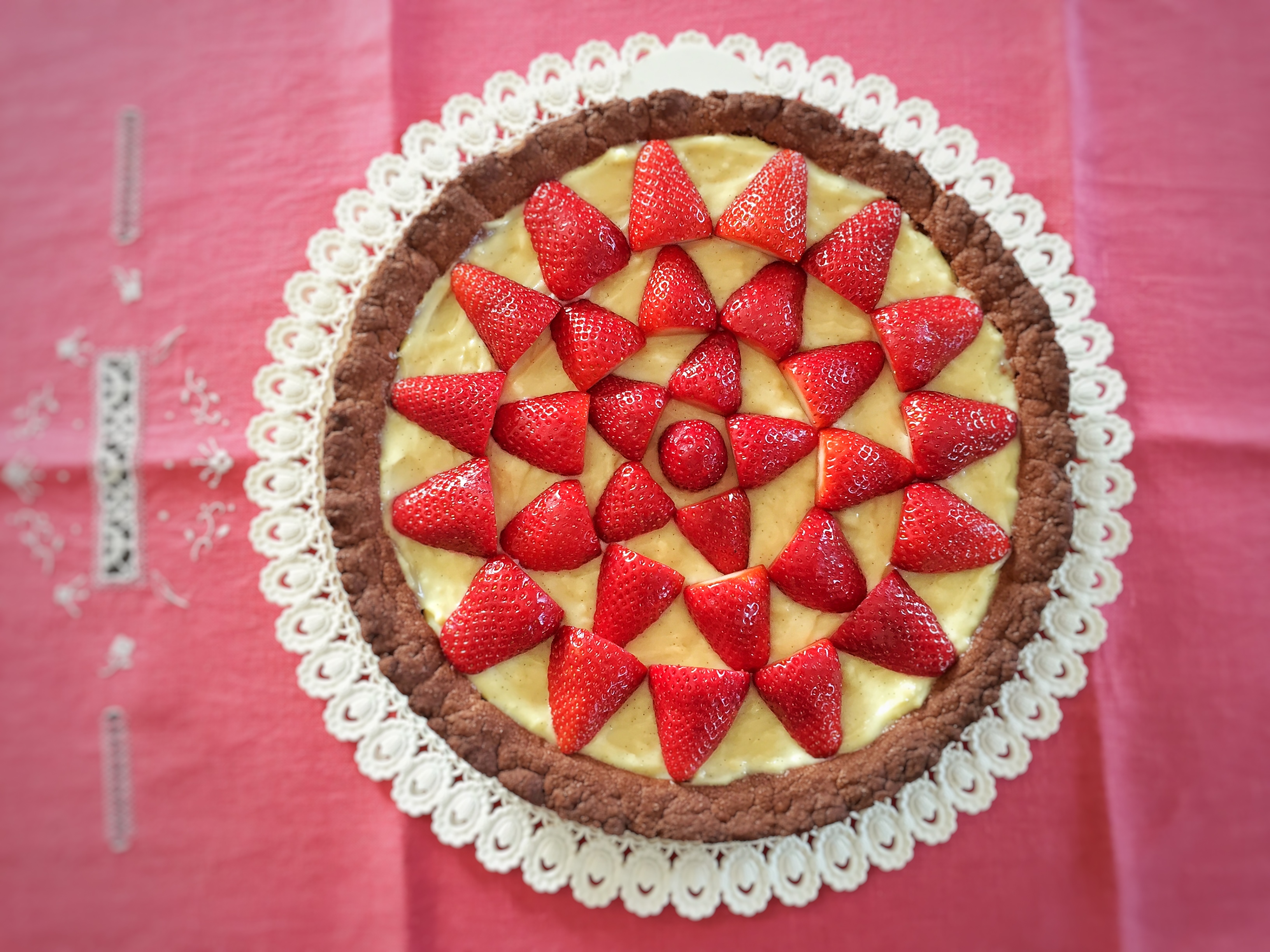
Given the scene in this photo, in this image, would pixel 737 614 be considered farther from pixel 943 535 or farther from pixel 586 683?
pixel 943 535

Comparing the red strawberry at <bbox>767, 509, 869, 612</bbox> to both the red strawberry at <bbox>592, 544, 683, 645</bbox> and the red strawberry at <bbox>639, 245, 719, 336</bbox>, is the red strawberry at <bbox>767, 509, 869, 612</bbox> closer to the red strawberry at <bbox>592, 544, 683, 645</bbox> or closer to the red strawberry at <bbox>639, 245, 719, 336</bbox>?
the red strawberry at <bbox>592, 544, 683, 645</bbox>

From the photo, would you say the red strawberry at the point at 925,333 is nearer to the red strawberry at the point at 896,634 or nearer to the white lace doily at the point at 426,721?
the white lace doily at the point at 426,721

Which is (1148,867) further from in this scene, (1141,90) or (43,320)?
(43,320)

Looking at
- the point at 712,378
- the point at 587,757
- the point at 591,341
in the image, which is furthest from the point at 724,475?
the point at 587,757

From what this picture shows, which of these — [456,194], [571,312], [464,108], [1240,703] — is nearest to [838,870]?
[1240,703]

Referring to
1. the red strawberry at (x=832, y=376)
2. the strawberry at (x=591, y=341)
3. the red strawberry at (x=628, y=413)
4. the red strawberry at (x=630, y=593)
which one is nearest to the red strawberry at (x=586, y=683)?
the red strawberry at (x=630, y=593)

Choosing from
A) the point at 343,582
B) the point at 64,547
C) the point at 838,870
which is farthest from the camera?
the point at 64,547
